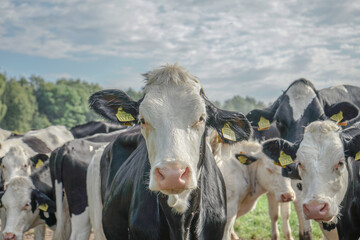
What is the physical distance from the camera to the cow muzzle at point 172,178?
9.00ft

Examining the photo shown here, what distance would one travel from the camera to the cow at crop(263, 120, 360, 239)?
4348mm

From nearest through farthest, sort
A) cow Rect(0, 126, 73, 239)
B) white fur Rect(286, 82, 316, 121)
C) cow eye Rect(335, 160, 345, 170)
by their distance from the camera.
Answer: cow eye Rect(335, 160, 345, 170) → white fur Rect(286, 82, 316, 121) → cow Rect(0, 126, 73, 239)

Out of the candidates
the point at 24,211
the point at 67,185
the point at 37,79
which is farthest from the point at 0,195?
the point at 37,79

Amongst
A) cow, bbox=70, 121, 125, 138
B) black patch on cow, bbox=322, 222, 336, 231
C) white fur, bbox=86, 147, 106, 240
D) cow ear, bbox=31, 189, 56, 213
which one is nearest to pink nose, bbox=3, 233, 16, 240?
cow ear, bbox=31, 189, 56, 213

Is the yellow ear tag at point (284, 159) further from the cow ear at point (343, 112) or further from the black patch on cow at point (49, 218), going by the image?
the black patch on cow at point (49, 218)

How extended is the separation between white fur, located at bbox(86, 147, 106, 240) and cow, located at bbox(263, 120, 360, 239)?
2496 millimetres

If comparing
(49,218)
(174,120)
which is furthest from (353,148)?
(49,218)

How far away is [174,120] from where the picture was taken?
3105mm

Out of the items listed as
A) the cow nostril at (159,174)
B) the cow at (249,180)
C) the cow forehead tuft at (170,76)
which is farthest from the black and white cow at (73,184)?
the cow nostril at (159,174)

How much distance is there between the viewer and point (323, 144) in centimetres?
467

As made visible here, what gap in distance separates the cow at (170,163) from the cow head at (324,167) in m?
1.03

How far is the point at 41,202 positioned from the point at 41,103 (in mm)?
71469

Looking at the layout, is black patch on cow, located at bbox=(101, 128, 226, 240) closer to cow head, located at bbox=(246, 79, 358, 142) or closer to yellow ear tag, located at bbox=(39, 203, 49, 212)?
cow head, located at bbox=(246, 79, 358, 142)

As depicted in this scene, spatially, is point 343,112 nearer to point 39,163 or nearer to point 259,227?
point 259,227
